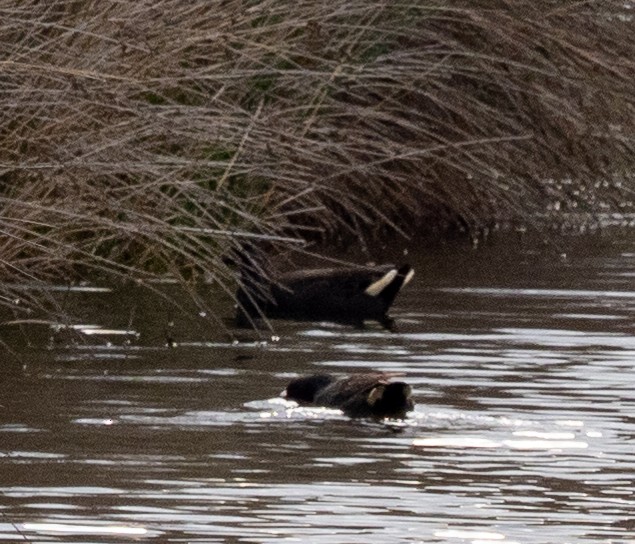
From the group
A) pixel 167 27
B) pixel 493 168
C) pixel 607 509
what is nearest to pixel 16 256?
pixel 167 27

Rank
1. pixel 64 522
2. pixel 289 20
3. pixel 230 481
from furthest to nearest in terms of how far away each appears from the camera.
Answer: pixel 289 20
pixel 230 481
pixel 64 522

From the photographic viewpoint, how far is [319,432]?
28.4 feet

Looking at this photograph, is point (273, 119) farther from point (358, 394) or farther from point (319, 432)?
point (319, 432)

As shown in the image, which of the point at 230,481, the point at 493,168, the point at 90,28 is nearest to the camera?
the point at 230,481

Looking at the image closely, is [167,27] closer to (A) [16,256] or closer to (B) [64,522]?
(A) [16,256]

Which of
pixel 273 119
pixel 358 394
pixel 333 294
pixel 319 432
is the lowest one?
pixel 319 432

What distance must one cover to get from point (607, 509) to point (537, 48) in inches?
308

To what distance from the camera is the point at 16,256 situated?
37.2ft

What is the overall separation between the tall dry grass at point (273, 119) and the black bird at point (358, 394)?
0.64 m

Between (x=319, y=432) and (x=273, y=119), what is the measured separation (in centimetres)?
288

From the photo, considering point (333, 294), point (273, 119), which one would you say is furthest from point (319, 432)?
point (333, 294)

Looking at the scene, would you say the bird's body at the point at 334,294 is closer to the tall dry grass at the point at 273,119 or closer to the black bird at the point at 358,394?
the tall dry grass at the point at 273,119

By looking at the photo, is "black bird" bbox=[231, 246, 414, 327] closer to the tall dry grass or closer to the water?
the water

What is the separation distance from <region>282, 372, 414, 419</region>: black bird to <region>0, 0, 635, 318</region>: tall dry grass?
643mm
